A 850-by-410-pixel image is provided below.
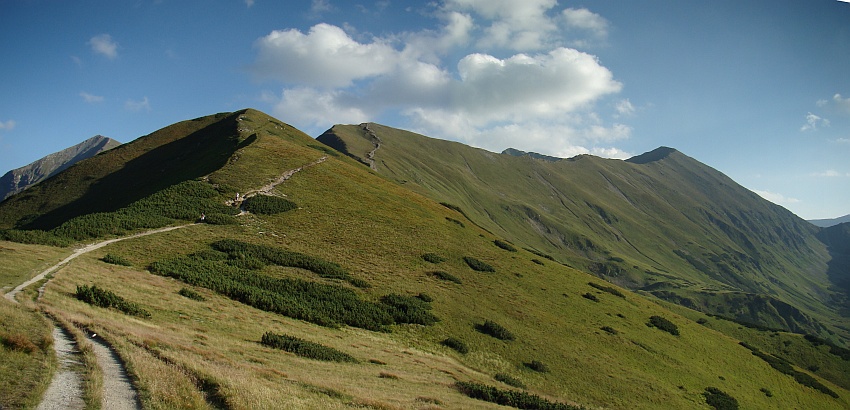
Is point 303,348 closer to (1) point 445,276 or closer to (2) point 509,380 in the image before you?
(2) point 509,380

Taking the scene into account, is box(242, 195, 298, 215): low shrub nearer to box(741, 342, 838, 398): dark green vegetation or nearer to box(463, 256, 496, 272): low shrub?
box(463, 256, 496, 272): low shrub

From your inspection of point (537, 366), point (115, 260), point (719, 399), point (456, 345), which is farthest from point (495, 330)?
point (115, 260)

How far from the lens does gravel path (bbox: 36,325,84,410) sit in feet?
36.9

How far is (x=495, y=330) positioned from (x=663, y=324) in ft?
106

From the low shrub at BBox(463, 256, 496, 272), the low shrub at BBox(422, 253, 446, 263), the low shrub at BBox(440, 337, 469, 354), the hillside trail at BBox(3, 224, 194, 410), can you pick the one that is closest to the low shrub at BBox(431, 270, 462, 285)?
the low shrub at BBox(422, 253, 446, 263)

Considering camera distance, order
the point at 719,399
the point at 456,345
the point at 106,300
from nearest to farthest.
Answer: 1. the point at 106,300
2. the point at 456,345
3. the point at 719,399

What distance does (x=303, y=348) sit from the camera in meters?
24.2

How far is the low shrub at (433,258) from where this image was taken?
5190 centimetres

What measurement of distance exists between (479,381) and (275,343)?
14043 millimetres

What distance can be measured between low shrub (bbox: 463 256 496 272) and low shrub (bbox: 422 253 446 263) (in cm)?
384

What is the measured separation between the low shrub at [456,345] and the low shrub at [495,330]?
422 centimetres

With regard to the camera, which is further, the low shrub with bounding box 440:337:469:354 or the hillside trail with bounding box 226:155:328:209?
the hillside trail with bounding box 226:155:328:209

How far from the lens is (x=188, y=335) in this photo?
21250 mm

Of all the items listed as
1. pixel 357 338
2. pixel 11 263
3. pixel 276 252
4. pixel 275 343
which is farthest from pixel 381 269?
pixel 11 263
